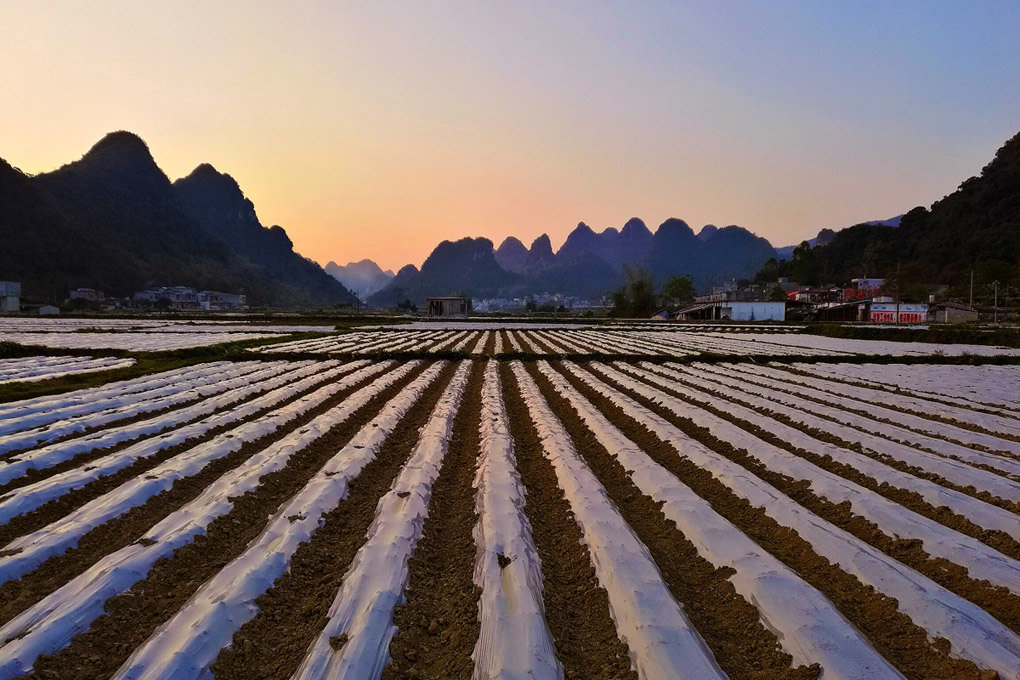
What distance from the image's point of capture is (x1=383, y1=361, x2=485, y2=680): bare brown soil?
9.70ft

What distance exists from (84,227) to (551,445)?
133 m

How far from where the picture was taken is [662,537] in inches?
182

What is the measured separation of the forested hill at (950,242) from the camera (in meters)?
67.8

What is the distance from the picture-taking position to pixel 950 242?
76.9m

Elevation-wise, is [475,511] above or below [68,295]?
below

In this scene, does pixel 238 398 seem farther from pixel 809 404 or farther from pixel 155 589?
pixel 809 404

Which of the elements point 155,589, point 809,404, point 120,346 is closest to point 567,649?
point 155,589

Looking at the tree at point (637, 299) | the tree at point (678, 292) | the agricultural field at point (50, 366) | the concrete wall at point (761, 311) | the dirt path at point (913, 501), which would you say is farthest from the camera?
the tree at point (678, 292)

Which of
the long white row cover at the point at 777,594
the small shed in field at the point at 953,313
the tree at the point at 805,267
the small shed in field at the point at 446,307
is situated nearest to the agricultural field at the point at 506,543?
the long white row cover at the point at 777,594

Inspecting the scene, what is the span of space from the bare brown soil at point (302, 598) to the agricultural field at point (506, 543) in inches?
0.8

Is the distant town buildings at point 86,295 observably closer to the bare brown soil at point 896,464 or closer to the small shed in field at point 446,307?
the small shed in field at point 446,307

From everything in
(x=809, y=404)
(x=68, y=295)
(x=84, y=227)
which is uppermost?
(x=84, y=227)

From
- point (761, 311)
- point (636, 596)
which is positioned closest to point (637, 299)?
point (761, 311)

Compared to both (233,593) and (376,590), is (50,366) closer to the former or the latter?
(233,593)
